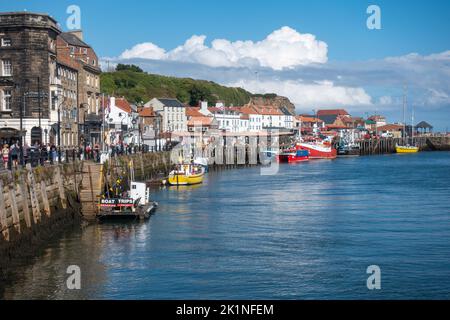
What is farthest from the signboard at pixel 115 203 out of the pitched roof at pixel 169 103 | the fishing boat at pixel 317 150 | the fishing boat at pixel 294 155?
the pitched roof at pixel 169 103

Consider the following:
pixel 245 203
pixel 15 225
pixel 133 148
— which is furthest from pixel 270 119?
pixel 15 225

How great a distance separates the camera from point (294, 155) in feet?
421

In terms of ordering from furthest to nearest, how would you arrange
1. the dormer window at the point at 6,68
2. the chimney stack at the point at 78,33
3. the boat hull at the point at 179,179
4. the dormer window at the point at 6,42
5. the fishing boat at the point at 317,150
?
the fishing boat at the point at 317,150
the chimney stack at the point at 78,33
the boat hull at the point at 179,179
the dormer window at the point at 6,68
the dormer window at the point at 6,42

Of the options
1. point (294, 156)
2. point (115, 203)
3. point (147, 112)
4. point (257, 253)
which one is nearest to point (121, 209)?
point (115, 203)

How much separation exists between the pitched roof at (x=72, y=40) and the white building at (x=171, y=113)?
4128 centimetres

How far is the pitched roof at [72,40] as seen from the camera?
296ft

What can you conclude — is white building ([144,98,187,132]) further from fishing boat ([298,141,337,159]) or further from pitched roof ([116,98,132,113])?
fishing boat ([298,141,337,159])

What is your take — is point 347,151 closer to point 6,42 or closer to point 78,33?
point 78,33

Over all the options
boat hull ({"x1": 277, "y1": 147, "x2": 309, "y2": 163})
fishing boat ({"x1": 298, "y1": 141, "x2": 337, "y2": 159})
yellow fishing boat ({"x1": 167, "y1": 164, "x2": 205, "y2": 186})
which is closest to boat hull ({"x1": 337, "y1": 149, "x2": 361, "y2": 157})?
fishing boat ({"x1": 298, "y1": 141, "x2": 337, "y2": 159})

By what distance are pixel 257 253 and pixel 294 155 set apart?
314 feet

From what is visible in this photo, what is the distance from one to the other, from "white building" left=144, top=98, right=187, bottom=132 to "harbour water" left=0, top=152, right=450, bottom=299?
3217 inches

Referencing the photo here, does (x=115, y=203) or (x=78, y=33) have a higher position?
(x=78, y=33)

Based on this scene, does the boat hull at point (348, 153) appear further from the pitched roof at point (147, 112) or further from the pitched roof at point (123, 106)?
the pitched roof at point (123, 106)

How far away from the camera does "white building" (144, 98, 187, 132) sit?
452ft
